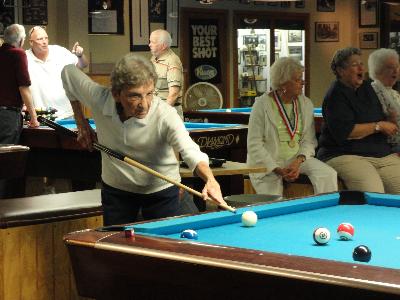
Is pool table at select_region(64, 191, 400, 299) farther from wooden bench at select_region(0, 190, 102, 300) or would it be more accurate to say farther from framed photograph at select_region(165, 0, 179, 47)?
framed photograph at select_region(165, 0, 179, 47)

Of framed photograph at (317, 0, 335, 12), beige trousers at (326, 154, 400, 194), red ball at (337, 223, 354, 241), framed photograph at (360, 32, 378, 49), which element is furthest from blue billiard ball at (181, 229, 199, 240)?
framed photograph at (360, 32, 378, 49)

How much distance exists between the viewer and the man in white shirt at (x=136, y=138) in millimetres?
3736

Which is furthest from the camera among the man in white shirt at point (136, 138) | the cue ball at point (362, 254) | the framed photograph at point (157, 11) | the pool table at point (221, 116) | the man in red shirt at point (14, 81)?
the framed photograph at point (157, 11)

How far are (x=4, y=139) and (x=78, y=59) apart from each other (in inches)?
66.9

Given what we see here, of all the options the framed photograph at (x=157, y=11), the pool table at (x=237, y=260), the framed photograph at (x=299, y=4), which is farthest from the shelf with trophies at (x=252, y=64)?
the pool table at (x=237, y=260)

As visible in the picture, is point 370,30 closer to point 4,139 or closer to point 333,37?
point 333,37

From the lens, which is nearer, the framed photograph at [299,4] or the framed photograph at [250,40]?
the framed photograph at [250,40]

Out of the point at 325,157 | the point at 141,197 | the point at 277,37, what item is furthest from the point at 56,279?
the point at 277,37

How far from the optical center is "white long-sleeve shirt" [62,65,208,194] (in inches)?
148

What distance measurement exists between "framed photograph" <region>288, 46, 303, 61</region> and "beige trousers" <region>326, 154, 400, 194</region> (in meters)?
8.69

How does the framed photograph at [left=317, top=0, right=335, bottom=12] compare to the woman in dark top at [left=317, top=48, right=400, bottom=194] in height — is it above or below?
above

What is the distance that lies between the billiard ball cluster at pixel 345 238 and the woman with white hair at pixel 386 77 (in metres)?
2.90

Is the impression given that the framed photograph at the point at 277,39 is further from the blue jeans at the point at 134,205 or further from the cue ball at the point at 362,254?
the cue ball at the point at 362,254

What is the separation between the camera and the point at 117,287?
9.55 feet
